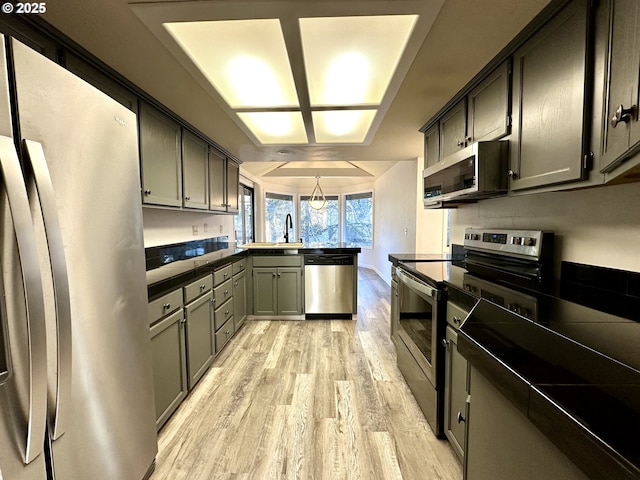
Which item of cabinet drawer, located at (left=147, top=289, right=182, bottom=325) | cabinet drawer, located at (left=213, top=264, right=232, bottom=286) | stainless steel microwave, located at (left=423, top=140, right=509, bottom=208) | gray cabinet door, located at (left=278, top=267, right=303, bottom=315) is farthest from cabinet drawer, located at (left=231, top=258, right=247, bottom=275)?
stainless steel microwave, located at (left=423, top=140, right=509, bottom=208)

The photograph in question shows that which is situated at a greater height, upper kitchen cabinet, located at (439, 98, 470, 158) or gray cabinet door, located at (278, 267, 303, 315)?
upper kitchen cabinet, located at (439, 98, 470, 158)

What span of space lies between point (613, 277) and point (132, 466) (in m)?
2.29

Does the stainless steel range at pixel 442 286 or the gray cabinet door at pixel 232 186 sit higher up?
the gray cabinet door at pixel 232 186

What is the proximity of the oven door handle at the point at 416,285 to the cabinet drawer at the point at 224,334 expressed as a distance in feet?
5.75

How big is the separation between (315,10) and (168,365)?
2133 mm

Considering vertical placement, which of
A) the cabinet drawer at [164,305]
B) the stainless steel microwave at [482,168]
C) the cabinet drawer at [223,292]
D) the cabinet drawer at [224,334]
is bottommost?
the cabinet drawer at [224,334]

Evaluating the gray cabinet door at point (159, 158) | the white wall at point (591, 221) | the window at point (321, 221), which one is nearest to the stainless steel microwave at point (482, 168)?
the white wall at point (591, 221)

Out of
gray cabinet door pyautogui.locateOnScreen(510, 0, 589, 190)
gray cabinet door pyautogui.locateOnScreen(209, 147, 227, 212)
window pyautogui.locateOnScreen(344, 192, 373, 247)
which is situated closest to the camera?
gray cabinet door pyautogui.locateOnScreen(510, 0, 589, 190)

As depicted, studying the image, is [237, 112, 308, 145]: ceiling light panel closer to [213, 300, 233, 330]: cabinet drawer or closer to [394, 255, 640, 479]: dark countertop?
[213, 300, 233, 330]: cabinet drawer

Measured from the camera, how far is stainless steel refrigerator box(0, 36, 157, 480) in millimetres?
741

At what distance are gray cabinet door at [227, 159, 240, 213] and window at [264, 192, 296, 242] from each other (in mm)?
2671

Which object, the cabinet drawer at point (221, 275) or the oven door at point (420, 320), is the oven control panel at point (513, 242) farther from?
the cabinet drawer at point (221, 275)

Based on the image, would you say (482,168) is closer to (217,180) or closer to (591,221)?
(591,221)

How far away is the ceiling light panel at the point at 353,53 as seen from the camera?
1404 millimetres
